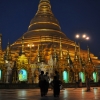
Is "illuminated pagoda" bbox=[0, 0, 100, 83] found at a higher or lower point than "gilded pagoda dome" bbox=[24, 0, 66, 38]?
lower

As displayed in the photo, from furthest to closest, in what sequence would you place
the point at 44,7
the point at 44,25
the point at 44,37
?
the point at 44,7 < the point at 44,25 < the point at 44,37

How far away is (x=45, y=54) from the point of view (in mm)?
44156

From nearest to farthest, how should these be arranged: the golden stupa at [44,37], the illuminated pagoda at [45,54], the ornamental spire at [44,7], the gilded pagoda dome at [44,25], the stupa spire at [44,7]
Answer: the illuminated pagoda at [45,54]
the golden stupa at [44,37]
the gilded pagoda dome at [44,25]
the ornamental spire at [44,7]
the stupa spire at [44,7]

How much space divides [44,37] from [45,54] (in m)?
6.96

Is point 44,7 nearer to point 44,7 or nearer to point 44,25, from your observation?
point 44,7

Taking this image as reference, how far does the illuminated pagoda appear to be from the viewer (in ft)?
121

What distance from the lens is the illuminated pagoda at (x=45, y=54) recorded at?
36.9 meters

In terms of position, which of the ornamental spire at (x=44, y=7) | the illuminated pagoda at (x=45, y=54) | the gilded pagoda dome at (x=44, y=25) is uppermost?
the ornamental spire at (x=44, y=7)

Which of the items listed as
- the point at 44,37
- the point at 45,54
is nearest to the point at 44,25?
the point at 44,37

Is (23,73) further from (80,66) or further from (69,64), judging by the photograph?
(80,66)

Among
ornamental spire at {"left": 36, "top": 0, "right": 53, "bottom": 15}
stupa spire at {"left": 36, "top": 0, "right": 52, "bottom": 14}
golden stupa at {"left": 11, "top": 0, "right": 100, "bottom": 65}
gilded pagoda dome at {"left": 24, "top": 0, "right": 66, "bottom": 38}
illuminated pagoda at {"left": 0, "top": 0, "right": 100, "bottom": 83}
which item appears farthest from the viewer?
stupa spire at {"left": 36, "top": 0, "right": 52, "bottom": 14}

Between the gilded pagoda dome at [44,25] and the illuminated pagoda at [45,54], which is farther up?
the gilded pagoda dome at [44,25]

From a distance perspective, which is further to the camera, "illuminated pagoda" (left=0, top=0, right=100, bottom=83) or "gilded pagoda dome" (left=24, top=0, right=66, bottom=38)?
"gilded pagoda dome" (left=24, top=0, right=66, bottom=38)

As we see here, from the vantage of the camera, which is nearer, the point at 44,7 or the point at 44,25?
the point at 44,25
